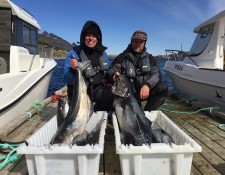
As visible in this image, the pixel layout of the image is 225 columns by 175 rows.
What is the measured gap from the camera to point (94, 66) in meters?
5.00

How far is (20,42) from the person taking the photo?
7.32m

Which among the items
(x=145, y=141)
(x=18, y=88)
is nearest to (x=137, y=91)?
(x=145, y=141)

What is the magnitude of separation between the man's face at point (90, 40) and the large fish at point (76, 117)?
3.32 feet

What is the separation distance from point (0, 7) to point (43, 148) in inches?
210

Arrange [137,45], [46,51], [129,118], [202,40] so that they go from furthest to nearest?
[46,51] < [202,40] < [137,45] < [129,118]

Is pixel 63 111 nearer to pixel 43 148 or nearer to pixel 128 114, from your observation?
pixel 128 114

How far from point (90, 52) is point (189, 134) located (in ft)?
7.91

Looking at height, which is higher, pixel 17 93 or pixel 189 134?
pixel 17 93

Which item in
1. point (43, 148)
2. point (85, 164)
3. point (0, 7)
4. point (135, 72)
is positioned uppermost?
point (0, 7)

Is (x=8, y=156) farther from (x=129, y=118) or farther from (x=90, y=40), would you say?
(x=90, y=40)

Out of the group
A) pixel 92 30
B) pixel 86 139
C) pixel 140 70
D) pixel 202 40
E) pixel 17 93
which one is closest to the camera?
pixel 86 139

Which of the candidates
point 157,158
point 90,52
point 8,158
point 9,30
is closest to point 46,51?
point 9,30

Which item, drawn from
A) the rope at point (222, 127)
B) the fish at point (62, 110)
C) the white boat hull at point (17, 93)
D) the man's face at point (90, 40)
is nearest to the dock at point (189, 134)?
the rope at point (222, 127)

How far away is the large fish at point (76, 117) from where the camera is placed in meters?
3.25
